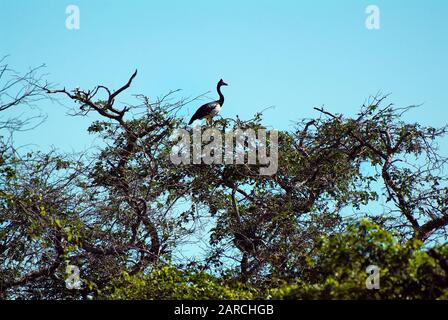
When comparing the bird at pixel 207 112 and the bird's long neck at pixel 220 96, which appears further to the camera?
the bird's long neck at pixel 220 96

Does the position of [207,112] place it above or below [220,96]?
below

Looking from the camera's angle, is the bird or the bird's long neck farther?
the bird's long neck

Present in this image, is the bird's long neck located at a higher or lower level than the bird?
higher

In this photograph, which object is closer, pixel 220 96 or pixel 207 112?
pixel 207 112

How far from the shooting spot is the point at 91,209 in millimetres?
10758

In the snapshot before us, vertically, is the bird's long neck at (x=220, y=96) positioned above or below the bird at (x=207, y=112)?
above

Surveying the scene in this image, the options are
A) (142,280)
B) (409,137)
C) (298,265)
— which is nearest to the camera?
(142,280)

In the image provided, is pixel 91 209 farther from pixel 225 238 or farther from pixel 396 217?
pixel 396 217

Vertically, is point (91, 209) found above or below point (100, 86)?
below

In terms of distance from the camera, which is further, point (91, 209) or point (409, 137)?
point (409, 137)
